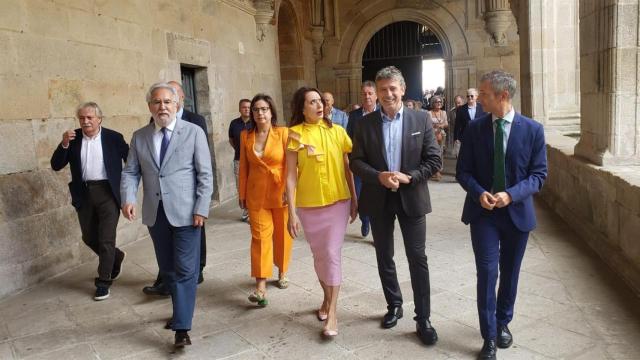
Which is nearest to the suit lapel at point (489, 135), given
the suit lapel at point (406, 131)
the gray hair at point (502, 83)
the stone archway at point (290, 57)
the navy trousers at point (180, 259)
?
the gray hair at point (502, 83)

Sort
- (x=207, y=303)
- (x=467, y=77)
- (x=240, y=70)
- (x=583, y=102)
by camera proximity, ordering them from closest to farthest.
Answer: (x=207, y=303) → (x=583, y=102) → (x=240, y=70) → (x=467, y=77)

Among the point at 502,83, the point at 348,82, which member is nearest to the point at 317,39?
the point at 348,82

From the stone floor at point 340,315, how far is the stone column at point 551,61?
354 centimetres

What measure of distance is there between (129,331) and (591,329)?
9.14ft

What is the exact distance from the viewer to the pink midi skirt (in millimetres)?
3322

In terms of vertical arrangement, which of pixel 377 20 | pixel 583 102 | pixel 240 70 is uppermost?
pixel 377 20

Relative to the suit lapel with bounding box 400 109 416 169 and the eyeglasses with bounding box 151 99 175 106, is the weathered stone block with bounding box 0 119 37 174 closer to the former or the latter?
the eyeglasses with bounding box 151 99 175 106

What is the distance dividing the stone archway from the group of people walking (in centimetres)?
940

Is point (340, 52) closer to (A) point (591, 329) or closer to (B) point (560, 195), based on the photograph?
(B) point (560, 195)

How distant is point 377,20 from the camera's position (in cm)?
1443

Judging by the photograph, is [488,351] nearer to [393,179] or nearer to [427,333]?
[427,333]

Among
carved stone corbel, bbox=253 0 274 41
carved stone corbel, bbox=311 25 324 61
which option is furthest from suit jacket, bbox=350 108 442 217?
carved stone corbel, bbox=311 25 324 61

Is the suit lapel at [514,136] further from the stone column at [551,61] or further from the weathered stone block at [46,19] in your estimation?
the stone column at [551,61]

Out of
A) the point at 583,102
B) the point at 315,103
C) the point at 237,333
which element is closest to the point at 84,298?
the point at 237,333
